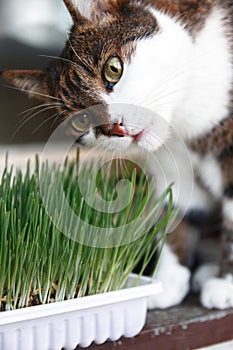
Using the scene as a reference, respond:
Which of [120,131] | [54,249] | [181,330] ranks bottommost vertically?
[181,330]

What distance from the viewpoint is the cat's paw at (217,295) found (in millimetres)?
777

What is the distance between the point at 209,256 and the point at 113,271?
1.12 ft

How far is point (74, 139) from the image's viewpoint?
A: 2.26 feet

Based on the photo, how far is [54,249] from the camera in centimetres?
61

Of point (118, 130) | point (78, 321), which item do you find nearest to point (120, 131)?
point (118, 130)

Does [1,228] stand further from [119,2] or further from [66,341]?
[119,2]

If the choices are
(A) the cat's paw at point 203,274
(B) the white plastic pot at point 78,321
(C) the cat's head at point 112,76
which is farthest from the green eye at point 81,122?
(A) the cat's paw at point 203,274

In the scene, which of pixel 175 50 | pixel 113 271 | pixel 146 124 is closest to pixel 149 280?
pixel 113 271

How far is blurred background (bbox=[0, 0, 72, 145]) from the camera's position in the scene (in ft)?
2.36

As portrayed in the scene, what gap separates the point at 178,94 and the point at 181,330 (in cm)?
30

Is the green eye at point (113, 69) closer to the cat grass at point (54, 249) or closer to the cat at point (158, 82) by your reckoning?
the cat at point (158, 82)

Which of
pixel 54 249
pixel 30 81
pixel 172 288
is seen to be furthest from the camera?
pixel 172 288

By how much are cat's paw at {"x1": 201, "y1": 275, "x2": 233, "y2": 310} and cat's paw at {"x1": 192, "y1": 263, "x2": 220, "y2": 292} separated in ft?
0.16

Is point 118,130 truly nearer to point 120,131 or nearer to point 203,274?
point 120,131
